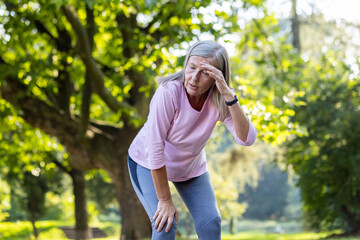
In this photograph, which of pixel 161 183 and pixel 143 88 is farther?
pixel 143 88

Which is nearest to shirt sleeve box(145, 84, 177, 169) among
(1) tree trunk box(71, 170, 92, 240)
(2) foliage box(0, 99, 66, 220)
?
(2) foliage box(0, 99, 66, 220)

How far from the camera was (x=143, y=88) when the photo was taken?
784 cm

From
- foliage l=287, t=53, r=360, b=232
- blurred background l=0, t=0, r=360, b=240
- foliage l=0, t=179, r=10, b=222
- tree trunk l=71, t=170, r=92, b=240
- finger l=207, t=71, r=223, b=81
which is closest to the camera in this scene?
finger l=207, t=71, r=223, b=81

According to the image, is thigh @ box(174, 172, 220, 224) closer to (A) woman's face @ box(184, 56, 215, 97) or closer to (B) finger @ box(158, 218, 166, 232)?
(B) finger @ box(158, 218, 166, 232)

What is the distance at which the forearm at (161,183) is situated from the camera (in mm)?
2502

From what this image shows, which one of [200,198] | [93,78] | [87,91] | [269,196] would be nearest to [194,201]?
[200,198]

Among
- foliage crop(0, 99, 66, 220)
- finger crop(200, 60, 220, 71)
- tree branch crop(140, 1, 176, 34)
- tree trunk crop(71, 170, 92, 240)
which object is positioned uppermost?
tree branch crop(140, 1, 176, 34)

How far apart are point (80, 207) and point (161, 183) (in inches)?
449

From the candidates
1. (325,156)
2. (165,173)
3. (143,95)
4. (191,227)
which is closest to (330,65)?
(325,156)

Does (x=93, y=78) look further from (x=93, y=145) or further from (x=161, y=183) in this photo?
(x=161, y=183)

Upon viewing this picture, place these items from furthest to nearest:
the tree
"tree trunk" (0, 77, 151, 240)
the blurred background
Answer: "tree trunk" (0, 77, 151, 240)
the tree
the blurred background

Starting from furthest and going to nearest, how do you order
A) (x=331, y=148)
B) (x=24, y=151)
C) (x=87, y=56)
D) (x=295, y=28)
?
(x=295, y=28) → (x=24, y=151) → (x=331, y=148) → (x=87, y=56)

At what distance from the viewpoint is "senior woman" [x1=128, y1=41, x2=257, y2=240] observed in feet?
8.19

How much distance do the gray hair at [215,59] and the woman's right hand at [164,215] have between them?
62 centimetres
